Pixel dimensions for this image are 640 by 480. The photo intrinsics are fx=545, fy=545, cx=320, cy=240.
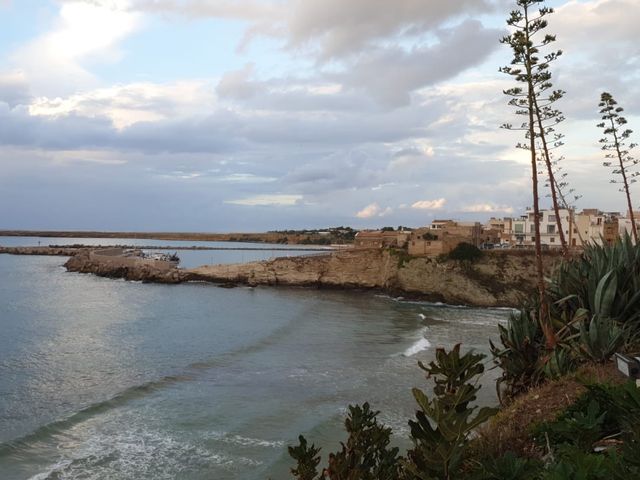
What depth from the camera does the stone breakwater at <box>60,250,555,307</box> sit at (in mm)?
47156

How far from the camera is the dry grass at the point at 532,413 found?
560 centimetres

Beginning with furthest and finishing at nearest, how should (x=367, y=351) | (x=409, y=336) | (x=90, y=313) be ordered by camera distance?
(x=90, y=313) → (x=409, y=336) → (x=367, y=351)

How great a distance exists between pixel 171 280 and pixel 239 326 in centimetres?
3028

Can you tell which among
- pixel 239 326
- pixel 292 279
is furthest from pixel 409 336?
pixel 292 279

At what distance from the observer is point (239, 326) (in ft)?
96.8

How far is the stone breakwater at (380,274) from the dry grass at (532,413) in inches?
1507

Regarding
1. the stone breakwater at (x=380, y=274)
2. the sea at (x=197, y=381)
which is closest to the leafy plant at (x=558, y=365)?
the sea at (x=197, y=381)

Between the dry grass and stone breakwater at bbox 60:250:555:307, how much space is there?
126 ft

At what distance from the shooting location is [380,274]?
5419 centimetres

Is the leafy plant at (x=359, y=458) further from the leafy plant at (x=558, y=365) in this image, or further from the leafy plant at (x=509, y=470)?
the leafy plant at (x=558, y=365)

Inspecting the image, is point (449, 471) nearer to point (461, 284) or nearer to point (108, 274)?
point (461, 284)

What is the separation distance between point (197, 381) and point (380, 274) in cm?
3825

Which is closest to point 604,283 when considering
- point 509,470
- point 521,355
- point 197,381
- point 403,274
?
point 521,355

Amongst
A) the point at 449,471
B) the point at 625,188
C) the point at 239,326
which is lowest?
the point at 239,326
